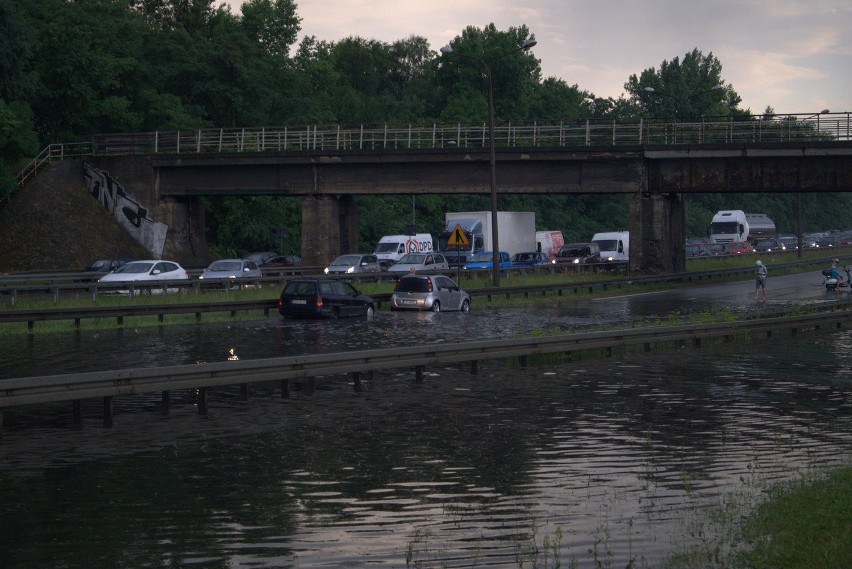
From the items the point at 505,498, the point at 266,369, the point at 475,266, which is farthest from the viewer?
the point at 475,266

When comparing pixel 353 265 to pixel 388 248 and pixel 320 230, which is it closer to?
pixel 320 230

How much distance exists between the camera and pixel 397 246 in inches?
2645

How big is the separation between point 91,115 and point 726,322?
55828 mm

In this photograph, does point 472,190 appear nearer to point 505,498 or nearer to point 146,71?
point 146,71

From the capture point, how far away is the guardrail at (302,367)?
16391 millimetres

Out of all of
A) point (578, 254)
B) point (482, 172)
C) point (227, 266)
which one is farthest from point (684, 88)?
point (227, 266)

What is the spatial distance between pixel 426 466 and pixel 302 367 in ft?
20.7

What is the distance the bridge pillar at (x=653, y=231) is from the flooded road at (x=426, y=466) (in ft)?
114

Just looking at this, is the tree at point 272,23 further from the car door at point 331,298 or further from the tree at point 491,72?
the car door at point 331,298

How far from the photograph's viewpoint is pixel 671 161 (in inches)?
2304

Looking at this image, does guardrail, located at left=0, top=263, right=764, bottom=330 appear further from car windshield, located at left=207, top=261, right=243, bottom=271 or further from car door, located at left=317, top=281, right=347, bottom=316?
car windshield, located at left=207, top=261, right=243, bottom=271

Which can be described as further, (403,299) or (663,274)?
(663,274)

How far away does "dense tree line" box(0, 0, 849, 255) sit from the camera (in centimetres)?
7400

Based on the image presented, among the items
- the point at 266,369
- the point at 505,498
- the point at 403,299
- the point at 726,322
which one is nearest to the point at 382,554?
the point at 505,498
